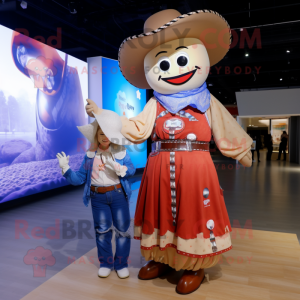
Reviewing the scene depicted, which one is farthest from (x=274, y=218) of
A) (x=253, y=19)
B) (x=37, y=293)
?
(x=253, y=19)

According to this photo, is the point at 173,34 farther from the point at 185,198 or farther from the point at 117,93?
the point at 117,93

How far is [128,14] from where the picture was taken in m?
5.07

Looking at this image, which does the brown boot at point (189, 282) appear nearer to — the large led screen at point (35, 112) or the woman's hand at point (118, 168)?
the woman's hand at point (118, 168)

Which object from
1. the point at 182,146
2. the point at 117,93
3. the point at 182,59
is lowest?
the point at 182,146

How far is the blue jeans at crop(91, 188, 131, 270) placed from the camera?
181 centimetres

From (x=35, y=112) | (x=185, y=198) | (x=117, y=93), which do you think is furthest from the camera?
(x=117, y=93)

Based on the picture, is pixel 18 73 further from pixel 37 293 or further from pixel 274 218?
pixel 274 218

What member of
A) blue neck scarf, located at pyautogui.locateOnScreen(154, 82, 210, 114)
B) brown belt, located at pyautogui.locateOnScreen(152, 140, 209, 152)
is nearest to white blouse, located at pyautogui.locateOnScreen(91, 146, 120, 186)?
brown belt, located at pyautogui.locateOnScreen(152, 140, 209, 152)

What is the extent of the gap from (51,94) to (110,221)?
3.64 m

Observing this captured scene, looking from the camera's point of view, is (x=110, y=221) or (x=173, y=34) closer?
(x=173, y=34)

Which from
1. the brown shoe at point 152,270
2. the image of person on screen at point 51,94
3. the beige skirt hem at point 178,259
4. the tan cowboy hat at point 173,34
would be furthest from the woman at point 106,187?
the image of person on screen at point 51,94

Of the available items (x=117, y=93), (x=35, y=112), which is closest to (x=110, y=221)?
(x=35, y=112)

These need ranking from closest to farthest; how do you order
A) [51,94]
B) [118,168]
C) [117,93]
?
[118,168]
[51,94]
[117,93]

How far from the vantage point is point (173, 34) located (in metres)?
1.67
